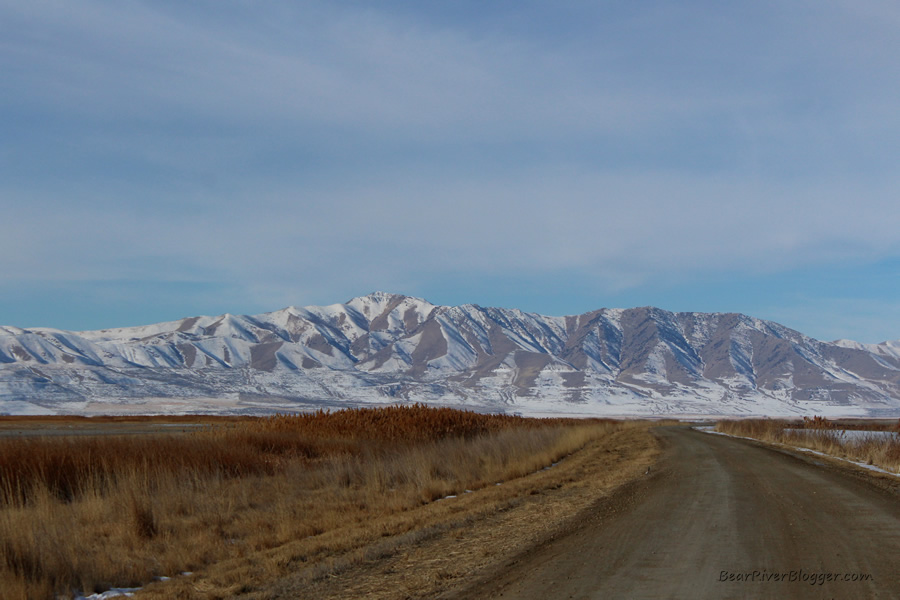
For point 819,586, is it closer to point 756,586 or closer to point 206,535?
point 756,586

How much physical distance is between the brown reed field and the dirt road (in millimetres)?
3798

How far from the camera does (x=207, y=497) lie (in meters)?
16.6

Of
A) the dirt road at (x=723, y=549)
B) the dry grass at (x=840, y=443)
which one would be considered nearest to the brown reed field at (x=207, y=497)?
the dirt road at (x=723, y=549)

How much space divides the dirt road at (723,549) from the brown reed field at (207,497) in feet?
12.5

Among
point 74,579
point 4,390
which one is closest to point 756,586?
point 74,579

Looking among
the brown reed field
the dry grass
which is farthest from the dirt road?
the dry grass

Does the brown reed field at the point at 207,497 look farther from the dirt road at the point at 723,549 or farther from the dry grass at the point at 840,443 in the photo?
the dry grass at the point at 840,443

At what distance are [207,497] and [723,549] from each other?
439 inches

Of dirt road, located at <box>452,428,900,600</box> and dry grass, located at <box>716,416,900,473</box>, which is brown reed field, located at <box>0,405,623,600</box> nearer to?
dirt road, located at <box>452,428,900,600</box>

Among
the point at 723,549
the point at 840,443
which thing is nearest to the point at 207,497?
the point at 723,549

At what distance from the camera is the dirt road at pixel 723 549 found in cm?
803

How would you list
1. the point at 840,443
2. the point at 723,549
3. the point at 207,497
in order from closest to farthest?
the point at 723,549 < the point at 207,497 < the point at 840,443

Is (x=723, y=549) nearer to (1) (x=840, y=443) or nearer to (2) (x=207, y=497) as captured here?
(2) (x=207, y=497)

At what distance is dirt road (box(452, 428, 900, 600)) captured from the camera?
803cm
